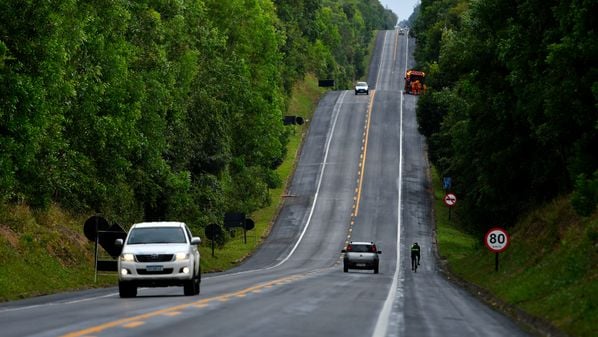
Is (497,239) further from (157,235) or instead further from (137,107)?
(137,107)

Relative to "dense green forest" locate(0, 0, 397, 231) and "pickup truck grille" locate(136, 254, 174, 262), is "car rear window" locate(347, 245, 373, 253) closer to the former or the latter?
"dense green forest" locate(0, 0, 397, 231)

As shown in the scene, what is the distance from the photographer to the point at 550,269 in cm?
3391

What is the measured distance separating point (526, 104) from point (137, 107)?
75.1 feet

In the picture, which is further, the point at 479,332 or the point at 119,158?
the point at 119,158

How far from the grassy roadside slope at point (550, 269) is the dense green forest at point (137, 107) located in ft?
54.4

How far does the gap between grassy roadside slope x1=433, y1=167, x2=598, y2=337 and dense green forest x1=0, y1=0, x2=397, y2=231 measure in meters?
16.6

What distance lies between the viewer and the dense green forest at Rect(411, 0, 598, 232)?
111ft

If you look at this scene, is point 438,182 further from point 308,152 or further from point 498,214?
point 498,214

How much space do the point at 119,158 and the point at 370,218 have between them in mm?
37448

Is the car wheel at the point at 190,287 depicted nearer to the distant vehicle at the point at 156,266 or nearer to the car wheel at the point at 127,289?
the distant vehicle at the point at 156,266

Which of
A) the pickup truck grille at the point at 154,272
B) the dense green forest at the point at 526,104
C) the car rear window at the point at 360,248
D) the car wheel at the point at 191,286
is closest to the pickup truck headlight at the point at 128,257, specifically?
the pickup truck grille at the point at 154,272

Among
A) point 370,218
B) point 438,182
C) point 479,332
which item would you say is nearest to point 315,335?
point 479,332

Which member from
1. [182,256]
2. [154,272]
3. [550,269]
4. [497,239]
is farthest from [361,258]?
[154,272]

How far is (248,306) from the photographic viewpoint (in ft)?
79.7
